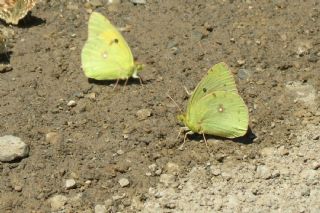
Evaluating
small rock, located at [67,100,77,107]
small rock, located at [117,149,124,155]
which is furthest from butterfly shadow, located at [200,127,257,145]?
small rock, located at [67,100,77,107]

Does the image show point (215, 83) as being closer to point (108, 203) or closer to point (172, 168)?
point (172, 168)

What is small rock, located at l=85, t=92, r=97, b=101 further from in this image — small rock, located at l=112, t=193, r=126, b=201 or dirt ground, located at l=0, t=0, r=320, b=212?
small rock, located at l=112, t=193, r=126, b=201

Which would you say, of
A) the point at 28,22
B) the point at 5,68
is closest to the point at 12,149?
the point at 5,68

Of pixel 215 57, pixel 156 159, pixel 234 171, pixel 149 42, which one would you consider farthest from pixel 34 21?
pixel 234 171

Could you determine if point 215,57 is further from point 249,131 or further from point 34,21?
point 34,21

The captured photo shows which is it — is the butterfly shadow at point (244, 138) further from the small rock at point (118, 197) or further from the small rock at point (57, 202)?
the small rock at point (57, 202)

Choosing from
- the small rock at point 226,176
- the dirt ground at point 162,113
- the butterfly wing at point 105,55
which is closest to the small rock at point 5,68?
the dirt ground at point 162,113
